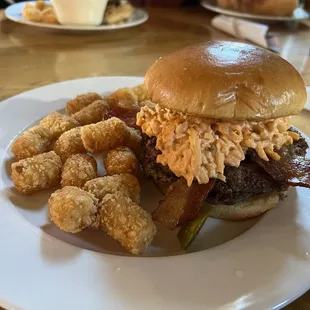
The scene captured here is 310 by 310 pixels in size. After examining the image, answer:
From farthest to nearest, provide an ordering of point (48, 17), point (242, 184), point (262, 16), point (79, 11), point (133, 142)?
point (262, 16) → point (48, 17) → point (79, 11) → point (133, 142) → point (242, 184)

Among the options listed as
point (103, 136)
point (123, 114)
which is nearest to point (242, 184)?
point (103, 136)

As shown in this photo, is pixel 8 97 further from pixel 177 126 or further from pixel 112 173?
pixel 177 126

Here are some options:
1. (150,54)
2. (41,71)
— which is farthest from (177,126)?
(150,54)

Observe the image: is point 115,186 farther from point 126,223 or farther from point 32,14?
point 32,14

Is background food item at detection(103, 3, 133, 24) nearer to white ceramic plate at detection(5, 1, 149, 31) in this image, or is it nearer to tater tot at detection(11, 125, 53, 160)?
white ceramic plate at detection(5, 1, 149, 31)

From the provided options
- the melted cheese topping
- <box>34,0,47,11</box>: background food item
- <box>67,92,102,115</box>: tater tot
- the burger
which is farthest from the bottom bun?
<box>34,0,47,11</box>: background food item
